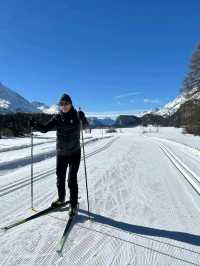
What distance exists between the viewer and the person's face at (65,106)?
246 inches

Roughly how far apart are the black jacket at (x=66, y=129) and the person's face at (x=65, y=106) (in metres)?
0.06

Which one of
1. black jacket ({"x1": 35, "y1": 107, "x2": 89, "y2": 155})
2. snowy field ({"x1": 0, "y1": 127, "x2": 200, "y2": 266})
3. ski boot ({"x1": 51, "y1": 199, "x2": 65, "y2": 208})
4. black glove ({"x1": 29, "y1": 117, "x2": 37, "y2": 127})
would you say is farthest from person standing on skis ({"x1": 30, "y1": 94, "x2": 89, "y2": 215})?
snowy field ({"x1": 0, "y1": 127, "x2": 200, "y2": 266})

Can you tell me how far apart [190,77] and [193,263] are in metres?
37.7

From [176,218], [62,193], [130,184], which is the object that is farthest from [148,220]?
[130,184]

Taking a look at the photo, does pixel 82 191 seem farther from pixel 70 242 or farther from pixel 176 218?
pixel 70 242

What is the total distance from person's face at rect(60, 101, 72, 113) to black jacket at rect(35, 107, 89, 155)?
6 cm

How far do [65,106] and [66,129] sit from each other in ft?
1.33

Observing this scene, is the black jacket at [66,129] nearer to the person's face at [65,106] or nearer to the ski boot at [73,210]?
the person's face at [65,106]

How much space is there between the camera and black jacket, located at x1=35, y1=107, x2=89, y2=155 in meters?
6.27

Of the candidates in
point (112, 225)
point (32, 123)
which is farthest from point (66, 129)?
point (112, 225)

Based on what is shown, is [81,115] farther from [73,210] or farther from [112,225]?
[112,225]

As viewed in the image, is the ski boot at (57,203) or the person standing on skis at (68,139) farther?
the ski boot at (57,203)

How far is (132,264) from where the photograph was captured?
13.5ft

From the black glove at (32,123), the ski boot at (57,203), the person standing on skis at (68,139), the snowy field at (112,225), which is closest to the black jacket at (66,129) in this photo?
the person standing on skis at (68,139)
